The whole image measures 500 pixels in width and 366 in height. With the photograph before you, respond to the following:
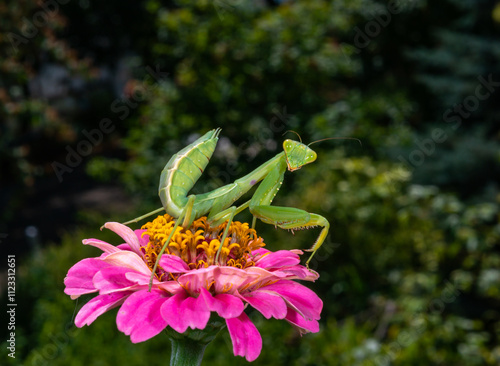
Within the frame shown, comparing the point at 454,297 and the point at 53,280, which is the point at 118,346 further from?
the point at 454,297

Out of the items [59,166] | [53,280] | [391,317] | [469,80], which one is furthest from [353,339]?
[59,166]

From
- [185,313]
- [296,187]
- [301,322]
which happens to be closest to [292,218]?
[301,322]

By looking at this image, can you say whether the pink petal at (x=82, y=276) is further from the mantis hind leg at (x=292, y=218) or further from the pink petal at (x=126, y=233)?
the mantis hind leg at (x=292, y=218)

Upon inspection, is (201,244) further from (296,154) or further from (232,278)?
(296,154)

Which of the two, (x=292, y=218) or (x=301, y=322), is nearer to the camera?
(x=301, y=322)

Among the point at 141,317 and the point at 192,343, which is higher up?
the point at 141,317

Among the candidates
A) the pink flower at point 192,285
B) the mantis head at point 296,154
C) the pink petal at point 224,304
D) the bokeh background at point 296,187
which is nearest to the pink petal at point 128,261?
the pink flower at point 192,285

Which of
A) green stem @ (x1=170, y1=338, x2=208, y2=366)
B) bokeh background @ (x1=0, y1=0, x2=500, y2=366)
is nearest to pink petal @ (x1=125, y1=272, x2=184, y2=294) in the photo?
green stem @ (x1=170, y1=338, x2=208, y2=366)
